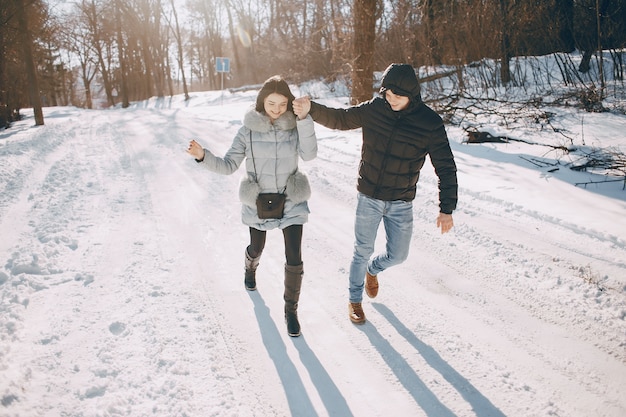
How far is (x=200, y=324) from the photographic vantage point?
3.12 metres

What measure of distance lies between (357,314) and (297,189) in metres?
1.14

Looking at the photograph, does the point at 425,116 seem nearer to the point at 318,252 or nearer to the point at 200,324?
the point at 318,252

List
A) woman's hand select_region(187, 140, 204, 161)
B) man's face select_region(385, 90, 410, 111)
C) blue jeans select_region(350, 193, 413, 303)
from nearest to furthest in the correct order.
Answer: man's face select_region(385, 90, 410, 111), woman's hand select_region(187, 140, 204, 161), blue jeans select_region(350, 193, 413, 303)

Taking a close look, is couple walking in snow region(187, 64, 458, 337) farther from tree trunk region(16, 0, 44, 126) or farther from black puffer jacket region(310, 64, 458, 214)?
tree trunk region(16, 0, 44, 126)

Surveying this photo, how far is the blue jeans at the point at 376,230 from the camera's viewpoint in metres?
3.02

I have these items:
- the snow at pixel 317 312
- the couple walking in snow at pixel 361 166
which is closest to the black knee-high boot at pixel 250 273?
the snow at pixel 317 312

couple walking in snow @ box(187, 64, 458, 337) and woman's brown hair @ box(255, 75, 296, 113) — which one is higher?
woman's brown hair @ box(255, 75, 296, 113)

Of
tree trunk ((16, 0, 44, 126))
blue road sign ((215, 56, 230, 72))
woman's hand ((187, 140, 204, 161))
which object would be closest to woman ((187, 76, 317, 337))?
woman's hand ((187, 140, 204, 161))

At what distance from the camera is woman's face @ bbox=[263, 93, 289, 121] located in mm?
2824

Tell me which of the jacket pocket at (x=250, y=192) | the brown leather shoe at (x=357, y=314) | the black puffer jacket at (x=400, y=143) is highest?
the black puffer jacket at (x=400, y=143)

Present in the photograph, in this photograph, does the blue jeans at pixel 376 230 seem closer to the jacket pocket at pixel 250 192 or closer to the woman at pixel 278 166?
the woman at pixel 278 166

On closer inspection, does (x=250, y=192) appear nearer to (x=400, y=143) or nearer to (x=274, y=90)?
(x=274, y=90)

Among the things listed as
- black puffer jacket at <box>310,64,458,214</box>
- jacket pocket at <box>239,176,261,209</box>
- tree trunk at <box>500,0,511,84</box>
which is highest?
tree trunk at <box>500,0,511,84</box>

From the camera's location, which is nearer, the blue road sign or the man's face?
the man's face
